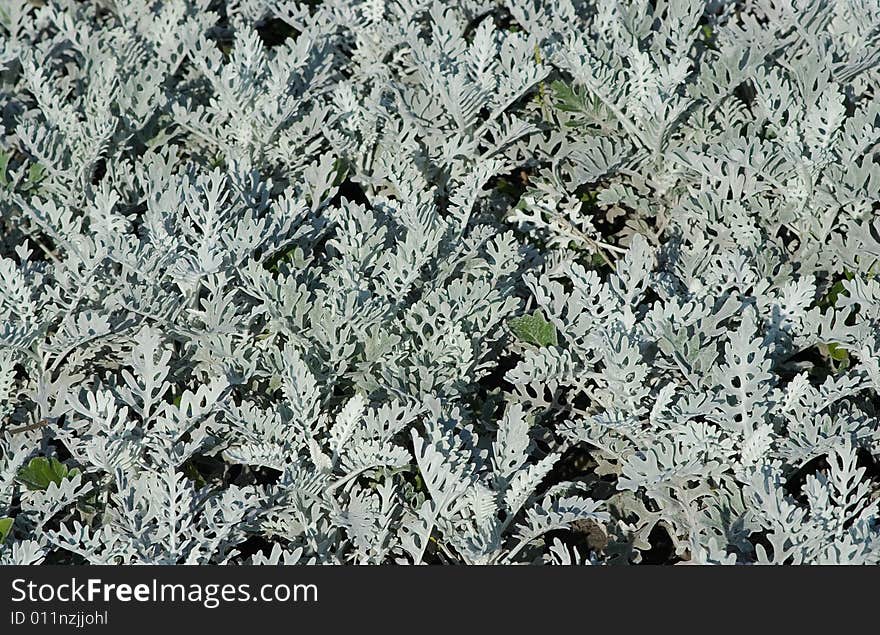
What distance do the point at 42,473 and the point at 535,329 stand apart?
122 centimetres

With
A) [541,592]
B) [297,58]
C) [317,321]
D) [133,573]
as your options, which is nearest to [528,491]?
[541,592]

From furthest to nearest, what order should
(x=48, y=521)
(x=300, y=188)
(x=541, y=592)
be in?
(x=300, y=188)
(x=48, y=521)
(x=541, y=592)

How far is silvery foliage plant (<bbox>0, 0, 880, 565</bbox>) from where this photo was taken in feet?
7.85

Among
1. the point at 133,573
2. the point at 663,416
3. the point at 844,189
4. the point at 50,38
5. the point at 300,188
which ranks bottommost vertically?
the point at 133,573

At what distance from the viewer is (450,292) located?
2.60 meters

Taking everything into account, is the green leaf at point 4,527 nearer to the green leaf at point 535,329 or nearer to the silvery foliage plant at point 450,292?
the silvery foliage plant at point 450,292

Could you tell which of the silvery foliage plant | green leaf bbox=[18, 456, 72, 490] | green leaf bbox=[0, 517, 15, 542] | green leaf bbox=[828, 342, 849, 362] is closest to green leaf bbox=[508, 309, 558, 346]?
the silvery foliage plant

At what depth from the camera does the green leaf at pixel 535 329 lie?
2615 mm

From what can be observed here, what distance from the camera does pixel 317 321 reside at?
2553 millimetres

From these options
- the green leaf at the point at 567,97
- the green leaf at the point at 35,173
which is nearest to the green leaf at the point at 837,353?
the green leaf at the point at 567,97

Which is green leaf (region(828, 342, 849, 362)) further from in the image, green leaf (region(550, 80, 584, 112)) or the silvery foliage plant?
green leaf (region(550, 80, 584, 112))

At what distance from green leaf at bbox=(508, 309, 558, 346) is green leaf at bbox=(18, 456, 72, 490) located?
1116mm

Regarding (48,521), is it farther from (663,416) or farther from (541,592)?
(663,416)

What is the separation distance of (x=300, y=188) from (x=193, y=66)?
3.15ft
